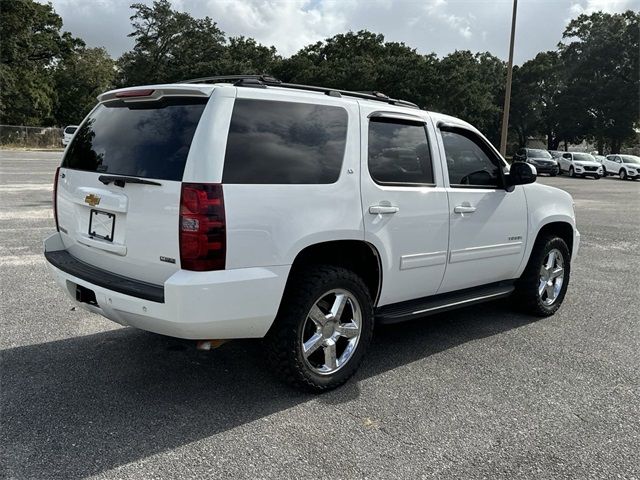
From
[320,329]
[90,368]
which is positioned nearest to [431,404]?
[320,329]

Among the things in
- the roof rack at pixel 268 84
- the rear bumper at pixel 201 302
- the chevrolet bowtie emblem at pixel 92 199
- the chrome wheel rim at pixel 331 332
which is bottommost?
the chrome wheel rim at pixel 331 332

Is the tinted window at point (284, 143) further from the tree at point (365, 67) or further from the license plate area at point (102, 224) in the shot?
the tree at point (365, 67)

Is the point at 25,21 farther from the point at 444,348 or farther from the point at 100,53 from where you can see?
the point at 444,348

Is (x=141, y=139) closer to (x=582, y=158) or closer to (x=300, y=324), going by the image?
(x=300, y=324)

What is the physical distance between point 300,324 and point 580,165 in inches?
1418

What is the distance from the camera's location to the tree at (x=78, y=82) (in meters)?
58.2

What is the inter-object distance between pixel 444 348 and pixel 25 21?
168ft

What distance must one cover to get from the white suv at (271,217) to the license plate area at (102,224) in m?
0.01

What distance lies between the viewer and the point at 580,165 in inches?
1374

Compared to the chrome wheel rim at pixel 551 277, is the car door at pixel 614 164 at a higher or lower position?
higher

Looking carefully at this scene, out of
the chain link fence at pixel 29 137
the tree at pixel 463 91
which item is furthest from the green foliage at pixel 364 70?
the chain link fence at pixel 29 137

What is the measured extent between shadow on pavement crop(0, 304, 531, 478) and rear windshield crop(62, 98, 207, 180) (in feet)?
4.52

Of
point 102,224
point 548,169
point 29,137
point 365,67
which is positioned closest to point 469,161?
point 102,224

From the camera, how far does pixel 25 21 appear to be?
45.2 m
